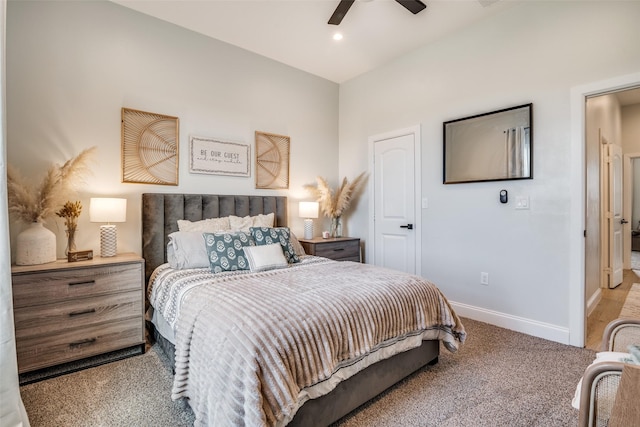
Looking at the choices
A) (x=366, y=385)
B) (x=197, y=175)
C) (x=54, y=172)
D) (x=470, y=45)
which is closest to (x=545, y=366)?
(x=366, y=385)

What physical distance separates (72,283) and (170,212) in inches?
39.8

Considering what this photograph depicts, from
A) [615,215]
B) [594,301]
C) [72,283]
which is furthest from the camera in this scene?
[615,215]

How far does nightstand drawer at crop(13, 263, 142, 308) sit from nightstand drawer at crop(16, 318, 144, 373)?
26 cm

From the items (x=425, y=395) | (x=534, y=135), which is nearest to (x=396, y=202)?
(x=534, y=135)

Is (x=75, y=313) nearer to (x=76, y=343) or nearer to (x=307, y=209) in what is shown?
(x=76, y=343)

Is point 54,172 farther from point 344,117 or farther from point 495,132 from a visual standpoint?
point 495,132

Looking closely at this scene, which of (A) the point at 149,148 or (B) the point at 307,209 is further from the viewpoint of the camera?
(B) the point at 307,209

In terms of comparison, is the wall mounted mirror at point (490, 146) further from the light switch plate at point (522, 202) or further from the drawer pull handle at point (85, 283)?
the drawer pull handle at point (85, 283)

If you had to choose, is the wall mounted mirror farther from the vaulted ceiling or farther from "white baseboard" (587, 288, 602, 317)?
"white baseboard" (587, 288, 602, 317)

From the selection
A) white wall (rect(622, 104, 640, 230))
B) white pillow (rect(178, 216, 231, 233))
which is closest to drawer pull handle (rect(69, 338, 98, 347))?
white pillow (rect(178, 216, 231, 233))

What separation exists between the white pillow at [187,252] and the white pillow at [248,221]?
476mm

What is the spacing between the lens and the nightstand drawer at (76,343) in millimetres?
2057

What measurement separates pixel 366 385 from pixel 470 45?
11.0 feet

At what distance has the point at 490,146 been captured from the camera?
3.04 metres
